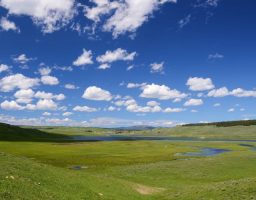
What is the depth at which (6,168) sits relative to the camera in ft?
117

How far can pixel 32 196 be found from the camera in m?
28.6

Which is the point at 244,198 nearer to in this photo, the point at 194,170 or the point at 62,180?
the point at 62,180

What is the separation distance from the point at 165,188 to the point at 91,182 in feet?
35.6

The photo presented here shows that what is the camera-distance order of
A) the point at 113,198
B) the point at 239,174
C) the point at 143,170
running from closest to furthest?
the point at 113,198
the point at 239,174
the point at 143,170

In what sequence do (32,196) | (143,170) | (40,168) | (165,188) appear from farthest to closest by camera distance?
(143,170)
(165,188)
(40,168)
(32,196)

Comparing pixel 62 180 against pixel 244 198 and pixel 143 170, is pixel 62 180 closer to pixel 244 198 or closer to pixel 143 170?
pixel 244 198

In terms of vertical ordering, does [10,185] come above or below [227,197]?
above

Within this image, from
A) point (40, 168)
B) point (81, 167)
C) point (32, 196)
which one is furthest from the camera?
point (81, 167)

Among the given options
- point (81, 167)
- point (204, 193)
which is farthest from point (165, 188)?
point (81, 167)

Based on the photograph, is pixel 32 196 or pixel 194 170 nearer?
pixel 32 196

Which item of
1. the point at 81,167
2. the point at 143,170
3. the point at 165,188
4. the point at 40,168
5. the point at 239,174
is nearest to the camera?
the point at 40,168

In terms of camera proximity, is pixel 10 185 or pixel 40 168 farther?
pixel 40 168

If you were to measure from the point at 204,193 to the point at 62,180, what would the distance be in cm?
1597

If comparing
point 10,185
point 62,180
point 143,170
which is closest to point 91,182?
point 62,180
